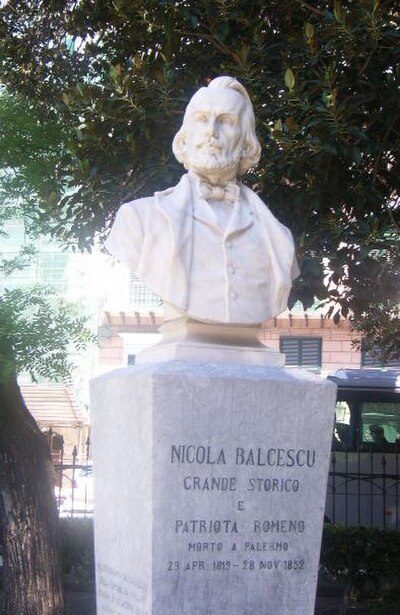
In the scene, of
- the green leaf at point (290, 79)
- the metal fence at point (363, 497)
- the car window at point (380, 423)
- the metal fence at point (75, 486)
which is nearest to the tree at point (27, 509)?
the metal fence at point (75, 486)

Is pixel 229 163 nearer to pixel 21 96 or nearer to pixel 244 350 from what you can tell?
pixel 244 350

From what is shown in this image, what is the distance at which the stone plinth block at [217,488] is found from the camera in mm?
5105

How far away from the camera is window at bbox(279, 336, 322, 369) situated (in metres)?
31.8

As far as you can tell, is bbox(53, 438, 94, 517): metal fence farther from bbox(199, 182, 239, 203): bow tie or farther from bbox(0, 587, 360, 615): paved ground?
bbox(199, 182, 239, 203): bow tie

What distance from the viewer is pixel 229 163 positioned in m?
5.67

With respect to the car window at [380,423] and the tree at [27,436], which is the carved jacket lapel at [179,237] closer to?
the tree at [27,436]

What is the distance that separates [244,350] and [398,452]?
8904mm

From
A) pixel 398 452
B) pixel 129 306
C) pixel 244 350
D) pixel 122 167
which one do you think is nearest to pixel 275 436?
pixel 244 350

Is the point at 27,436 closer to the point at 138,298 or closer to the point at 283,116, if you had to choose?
the point at 283,116

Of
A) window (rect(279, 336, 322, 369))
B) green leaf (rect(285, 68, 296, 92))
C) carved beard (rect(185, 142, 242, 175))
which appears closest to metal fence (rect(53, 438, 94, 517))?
green leaf (rect(285, 68, 296, 92))

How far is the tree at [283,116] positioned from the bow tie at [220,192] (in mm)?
2155

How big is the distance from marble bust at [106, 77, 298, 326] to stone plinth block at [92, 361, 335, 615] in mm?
368

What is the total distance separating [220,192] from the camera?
227 inches

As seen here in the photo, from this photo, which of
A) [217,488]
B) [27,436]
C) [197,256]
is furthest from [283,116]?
[217,488]
